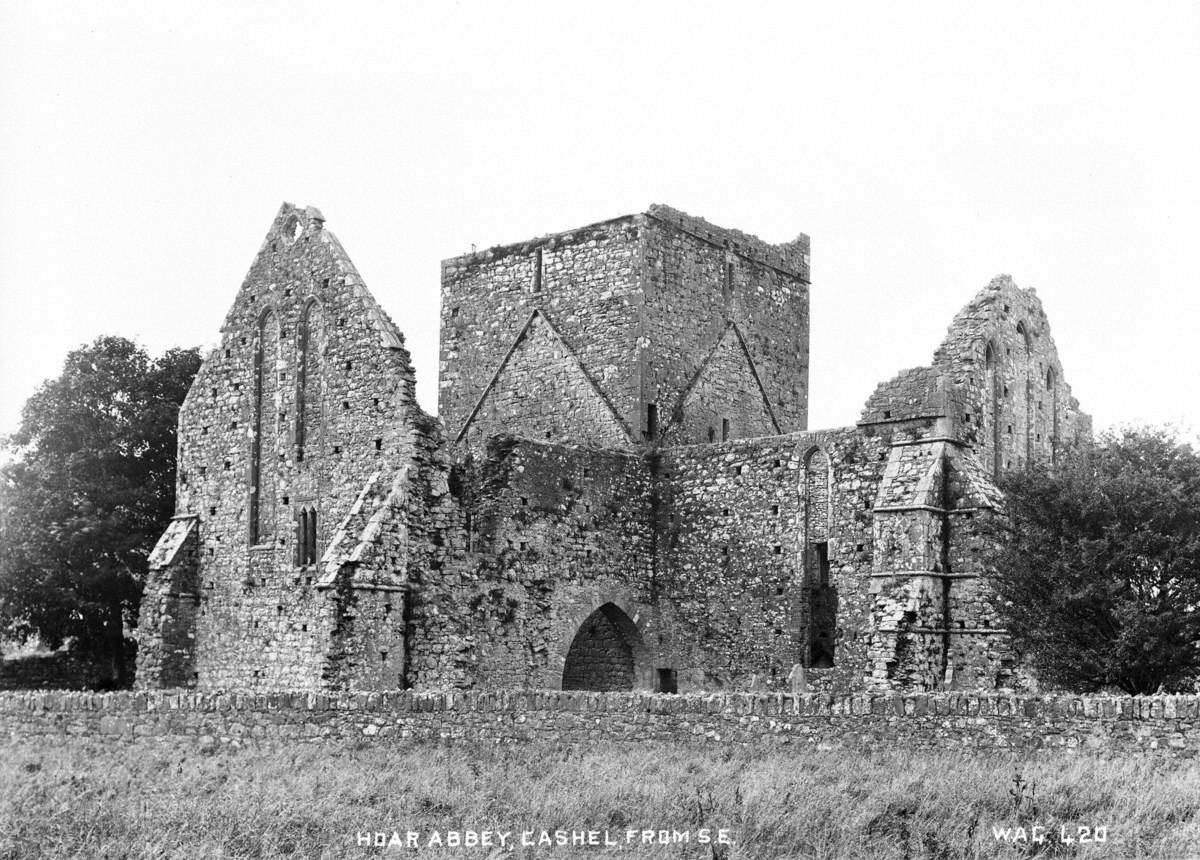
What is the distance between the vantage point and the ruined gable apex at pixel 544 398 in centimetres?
3309

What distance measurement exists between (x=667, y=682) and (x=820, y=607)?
12.5ft

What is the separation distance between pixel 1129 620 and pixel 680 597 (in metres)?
10.4

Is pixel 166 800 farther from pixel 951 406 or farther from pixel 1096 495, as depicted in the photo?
pixel 951 406

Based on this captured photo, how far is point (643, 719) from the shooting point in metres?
20.3

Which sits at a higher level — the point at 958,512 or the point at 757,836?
the point at 958,512

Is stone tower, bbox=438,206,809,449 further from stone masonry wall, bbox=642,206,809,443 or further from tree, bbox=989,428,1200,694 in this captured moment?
tree, bbox=989,428,1200,694

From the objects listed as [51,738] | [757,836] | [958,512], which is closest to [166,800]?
[757,836]

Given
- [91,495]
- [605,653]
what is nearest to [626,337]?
[605,653]

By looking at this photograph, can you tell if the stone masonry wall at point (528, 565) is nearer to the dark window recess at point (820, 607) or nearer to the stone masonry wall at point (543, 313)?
the stone masonry wall at point (543, 313)

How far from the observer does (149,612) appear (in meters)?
31.6

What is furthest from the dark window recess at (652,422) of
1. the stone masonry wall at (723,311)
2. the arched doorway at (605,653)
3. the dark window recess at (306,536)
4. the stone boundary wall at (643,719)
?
the stone boundary wall at (643,719)

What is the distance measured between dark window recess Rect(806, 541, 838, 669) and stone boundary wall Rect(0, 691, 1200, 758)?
367 inches

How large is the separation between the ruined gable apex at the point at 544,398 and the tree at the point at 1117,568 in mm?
10796

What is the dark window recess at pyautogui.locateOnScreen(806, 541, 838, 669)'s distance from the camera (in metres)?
29.1
